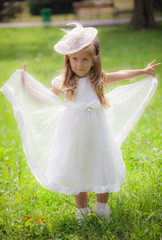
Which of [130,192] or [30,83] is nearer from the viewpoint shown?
[30,83]

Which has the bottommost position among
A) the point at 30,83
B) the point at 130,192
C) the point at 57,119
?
the point at 130,192

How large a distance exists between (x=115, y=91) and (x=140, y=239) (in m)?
1.32

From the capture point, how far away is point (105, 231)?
2.39 meters

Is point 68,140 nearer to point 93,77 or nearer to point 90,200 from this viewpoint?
point 93,77

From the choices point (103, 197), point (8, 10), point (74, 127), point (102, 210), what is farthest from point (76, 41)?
point (8, 10)

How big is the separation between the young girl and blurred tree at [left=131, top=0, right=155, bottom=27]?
11.9m

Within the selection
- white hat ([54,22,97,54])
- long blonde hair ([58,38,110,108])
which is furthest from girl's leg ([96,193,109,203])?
white hat ([54,22,97,54])

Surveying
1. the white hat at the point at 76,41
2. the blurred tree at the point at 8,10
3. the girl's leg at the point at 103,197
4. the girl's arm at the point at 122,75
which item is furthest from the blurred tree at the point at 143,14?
the blurred tree at the point at 8,10

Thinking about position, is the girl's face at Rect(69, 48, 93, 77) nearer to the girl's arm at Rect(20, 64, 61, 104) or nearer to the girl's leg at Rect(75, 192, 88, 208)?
the girl's arm at Rect(20, 64, 61, 104)

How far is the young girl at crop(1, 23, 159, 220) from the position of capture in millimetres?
2389

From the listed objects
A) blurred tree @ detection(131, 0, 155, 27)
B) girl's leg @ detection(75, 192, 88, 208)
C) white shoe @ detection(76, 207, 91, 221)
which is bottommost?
blurred tree @ detection(131, 0, 155, 27)

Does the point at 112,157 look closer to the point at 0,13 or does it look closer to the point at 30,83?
the point at 30,83

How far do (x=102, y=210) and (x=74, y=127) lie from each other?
739 millimetres

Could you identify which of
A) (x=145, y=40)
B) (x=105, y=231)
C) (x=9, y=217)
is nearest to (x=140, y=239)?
(x=105, y=231)
